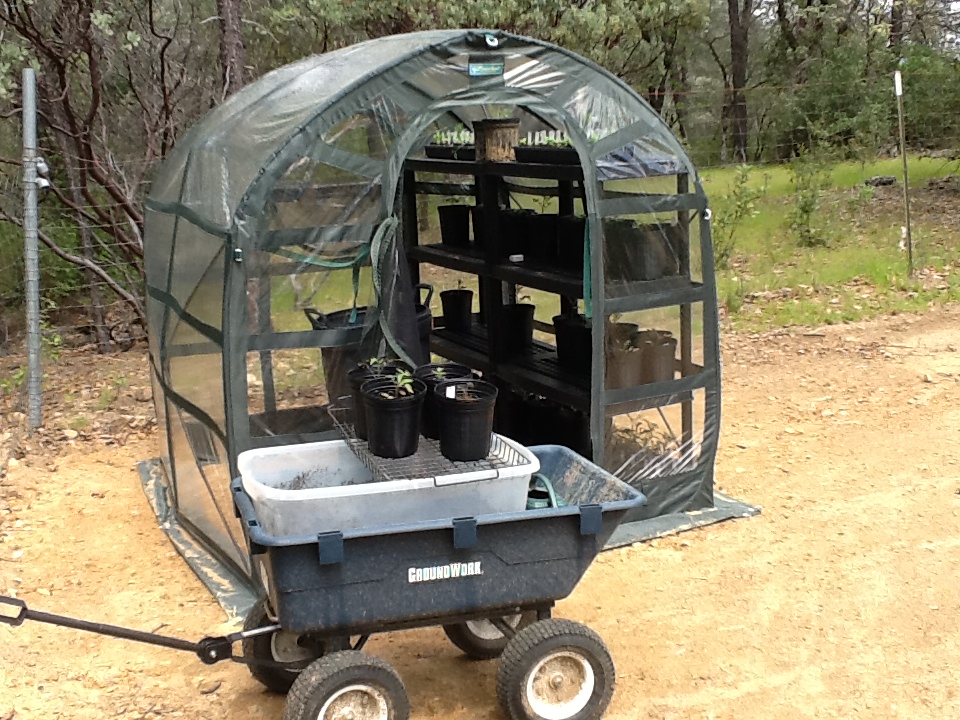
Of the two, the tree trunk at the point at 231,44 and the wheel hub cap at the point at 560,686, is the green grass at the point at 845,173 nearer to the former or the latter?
the tree trunk at the point at 231,44

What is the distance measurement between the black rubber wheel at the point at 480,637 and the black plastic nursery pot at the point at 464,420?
27.2 inches

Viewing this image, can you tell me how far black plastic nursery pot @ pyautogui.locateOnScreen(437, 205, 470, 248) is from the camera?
261 inches

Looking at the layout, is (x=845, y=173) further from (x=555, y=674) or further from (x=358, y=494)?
(x=358, y=494)

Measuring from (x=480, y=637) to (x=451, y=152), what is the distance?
366cm

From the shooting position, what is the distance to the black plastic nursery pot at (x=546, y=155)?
5.55m

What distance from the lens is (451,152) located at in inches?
266

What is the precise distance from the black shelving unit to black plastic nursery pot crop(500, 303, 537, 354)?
5cm

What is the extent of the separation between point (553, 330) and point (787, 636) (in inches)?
104

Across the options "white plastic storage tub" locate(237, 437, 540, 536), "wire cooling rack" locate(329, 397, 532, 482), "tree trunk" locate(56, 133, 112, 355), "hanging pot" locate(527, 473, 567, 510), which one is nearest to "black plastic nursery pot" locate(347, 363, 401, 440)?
"wire cooling rack" locate(329, 397, 532, 482)

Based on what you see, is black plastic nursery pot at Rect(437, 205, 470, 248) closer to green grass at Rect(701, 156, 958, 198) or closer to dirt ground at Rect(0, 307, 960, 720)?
dirt ground at Rect(0, 307, 960, 720)

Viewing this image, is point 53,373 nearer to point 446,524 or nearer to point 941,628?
point 446,524

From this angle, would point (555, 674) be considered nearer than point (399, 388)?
Yes

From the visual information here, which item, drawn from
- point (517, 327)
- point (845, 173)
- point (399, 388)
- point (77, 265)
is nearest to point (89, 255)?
point (77, 265)

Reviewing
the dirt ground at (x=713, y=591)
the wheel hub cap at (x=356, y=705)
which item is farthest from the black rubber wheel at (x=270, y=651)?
the wheel hub cap at (x=356, y=705)
